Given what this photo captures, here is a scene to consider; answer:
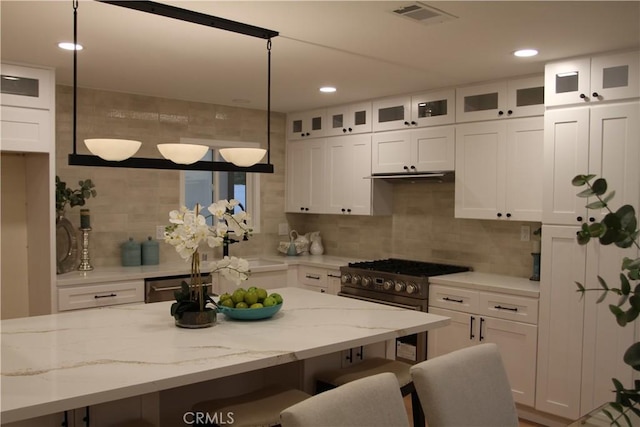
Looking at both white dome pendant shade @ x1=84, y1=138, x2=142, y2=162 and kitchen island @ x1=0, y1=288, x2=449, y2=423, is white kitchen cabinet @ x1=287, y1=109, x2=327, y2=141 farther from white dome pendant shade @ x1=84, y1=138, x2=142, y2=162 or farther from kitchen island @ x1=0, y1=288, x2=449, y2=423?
white dome pendant shade @ x1=84, y1=138, x2=142, y2=162

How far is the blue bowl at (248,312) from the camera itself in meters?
2.63

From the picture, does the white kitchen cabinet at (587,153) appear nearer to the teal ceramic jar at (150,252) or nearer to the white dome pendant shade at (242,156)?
the white dome pendant shade at (242,156)

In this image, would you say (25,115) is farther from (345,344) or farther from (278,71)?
(345,344)

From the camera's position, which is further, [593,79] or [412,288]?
[412,288]

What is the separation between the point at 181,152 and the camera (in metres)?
2.64

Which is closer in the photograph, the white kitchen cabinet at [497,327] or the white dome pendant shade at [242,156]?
the white dome pendant shade at [242,156]

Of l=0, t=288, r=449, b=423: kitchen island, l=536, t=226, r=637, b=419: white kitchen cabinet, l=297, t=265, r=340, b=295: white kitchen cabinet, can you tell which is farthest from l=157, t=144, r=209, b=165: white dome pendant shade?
l=297, t=265, r=340, b=295: white kitchen cabinet

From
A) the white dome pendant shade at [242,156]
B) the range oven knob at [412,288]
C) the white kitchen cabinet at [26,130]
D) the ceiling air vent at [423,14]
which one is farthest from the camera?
the range oven knob at [412,288]

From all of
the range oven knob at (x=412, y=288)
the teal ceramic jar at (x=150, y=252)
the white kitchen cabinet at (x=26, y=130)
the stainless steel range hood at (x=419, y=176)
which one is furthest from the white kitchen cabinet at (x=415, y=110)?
the white kitchen cabinet at (x=26, y=130)

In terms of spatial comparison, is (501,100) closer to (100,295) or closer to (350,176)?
(350,176)

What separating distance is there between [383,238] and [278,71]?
211 cm

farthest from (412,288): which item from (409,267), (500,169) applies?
(500,169)

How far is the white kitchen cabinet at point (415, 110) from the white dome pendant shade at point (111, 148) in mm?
2716

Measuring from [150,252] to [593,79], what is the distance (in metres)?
3.65
